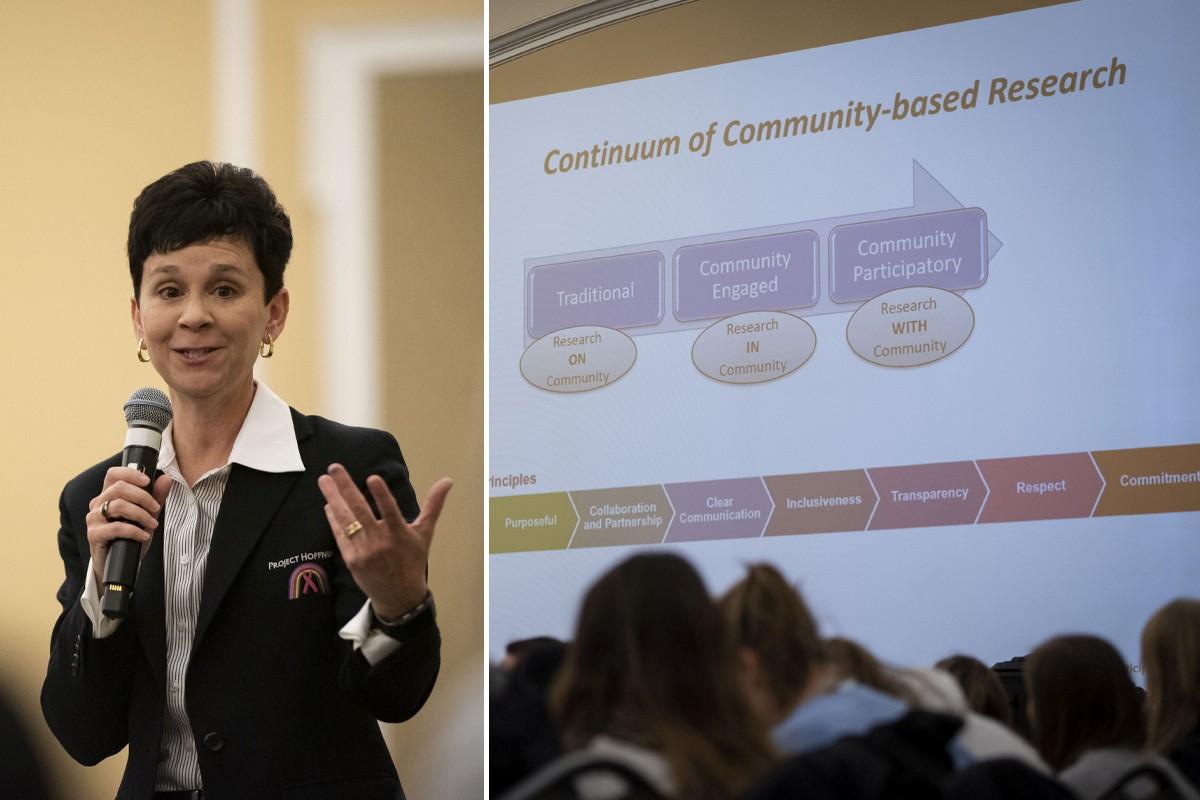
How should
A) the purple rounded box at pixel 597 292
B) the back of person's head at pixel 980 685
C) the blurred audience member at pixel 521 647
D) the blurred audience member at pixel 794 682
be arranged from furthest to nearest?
the purple rounded box at pixel 597 292, the blurred audience member at pixel 521 647, the back of person's head at pixel 980 685, the blurred audience member at pixel 794 682

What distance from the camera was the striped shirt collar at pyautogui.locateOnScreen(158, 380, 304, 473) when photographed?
2.83 metres

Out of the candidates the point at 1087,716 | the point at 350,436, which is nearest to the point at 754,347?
the point at 350,436

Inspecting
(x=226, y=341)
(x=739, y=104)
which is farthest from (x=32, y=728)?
(x=739, y=104)

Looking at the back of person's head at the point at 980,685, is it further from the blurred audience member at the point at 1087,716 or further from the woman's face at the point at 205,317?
the woman's face at the point at 205,317

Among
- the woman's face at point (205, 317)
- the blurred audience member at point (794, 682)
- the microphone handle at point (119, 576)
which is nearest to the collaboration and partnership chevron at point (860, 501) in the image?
the blurred audience member at point (794, 682)

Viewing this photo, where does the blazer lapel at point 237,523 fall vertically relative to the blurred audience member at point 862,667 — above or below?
above

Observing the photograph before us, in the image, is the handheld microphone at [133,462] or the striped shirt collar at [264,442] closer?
the handheld microphone at [133,462]

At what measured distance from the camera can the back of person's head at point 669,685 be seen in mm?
2418

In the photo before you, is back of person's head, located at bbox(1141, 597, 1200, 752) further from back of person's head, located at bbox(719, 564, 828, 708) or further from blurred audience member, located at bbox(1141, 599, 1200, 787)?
back of person's head, located at bbox(719, 564, 828, 708)

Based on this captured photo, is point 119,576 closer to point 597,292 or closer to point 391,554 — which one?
point 391,554

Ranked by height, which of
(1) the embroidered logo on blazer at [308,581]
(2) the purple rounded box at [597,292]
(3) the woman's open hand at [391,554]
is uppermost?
(2) the purple rounded box at [597,292]

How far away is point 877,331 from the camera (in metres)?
3.28

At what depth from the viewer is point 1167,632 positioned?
286 centimetres

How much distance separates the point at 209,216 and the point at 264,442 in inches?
18.4
